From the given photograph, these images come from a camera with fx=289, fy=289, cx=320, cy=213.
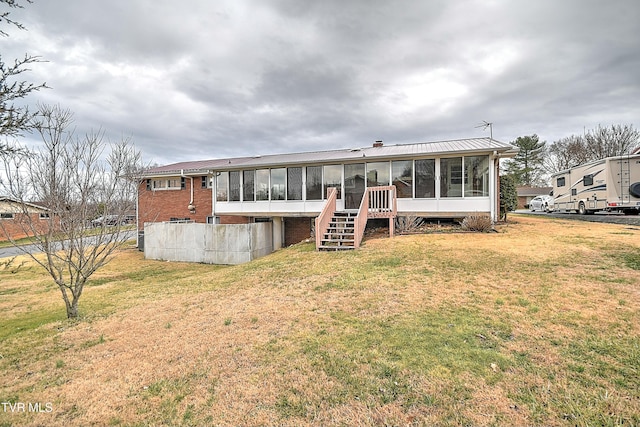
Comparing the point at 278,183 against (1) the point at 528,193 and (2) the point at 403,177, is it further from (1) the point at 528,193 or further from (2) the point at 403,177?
(1) the point at 528,193

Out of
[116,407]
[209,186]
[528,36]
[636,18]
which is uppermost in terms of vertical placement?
[528,36]

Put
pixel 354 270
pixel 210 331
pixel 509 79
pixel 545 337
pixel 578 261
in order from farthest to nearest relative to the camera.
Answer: pixel 509 79 < pixel 354 270 < pixel 578 261 < pixel 210 331 < pixel 545 337

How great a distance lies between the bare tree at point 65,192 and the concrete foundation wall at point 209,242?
8064 mm

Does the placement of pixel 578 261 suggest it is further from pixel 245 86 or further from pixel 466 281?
pixel 245 86

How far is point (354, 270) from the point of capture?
7.39 metres

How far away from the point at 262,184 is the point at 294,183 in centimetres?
188

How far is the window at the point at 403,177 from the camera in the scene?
12852 mm

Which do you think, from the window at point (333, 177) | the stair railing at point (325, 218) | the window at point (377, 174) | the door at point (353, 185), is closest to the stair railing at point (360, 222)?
the stair railing at point (325, 218)

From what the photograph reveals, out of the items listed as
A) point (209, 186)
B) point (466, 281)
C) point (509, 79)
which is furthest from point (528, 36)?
point (209, 186)

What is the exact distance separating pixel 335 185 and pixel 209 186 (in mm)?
9060

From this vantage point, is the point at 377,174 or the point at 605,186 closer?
the point at 377,174

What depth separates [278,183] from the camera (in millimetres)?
15141

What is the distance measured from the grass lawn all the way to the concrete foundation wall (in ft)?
23.1

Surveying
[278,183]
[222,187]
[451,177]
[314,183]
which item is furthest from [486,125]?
[222,187]
